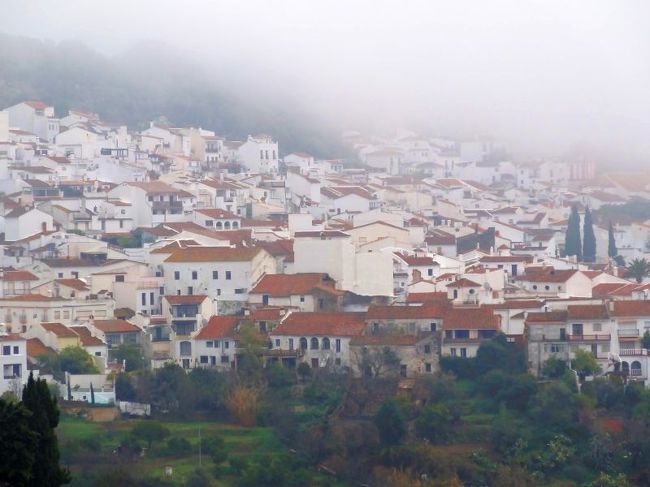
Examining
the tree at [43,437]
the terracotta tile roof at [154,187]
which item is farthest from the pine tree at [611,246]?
the tree at [43,437]

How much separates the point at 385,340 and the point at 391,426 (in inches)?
147

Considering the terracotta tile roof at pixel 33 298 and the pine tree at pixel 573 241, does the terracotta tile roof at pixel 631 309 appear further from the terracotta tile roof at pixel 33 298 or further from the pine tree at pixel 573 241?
the pine tree at pixel 573 241

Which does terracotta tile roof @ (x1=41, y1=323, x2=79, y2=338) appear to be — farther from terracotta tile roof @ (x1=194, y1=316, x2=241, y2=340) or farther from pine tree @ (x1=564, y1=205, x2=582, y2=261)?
pine tree @ (x1=564, y1=205, x2=582, y2=261)

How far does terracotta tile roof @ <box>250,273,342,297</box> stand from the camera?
48.0 meters

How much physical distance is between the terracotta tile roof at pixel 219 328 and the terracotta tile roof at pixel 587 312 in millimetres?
6681

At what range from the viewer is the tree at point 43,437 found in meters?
29.3

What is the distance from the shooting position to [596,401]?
140 ft

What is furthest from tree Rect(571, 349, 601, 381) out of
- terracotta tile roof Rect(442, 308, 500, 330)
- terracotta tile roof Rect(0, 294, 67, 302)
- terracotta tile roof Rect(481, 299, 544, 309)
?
terracotta tile roof Rect(0, 294, 67, 302)

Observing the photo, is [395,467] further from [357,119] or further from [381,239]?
[357,119]

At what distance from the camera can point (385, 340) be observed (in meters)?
44.9

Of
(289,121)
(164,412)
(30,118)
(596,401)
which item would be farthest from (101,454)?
(289,121)

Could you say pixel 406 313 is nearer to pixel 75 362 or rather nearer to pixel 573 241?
pixel 75 362

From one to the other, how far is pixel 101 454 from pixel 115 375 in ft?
12.0

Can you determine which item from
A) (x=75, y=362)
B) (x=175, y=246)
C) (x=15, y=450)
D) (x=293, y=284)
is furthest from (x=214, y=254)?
(x=15, y=450)
